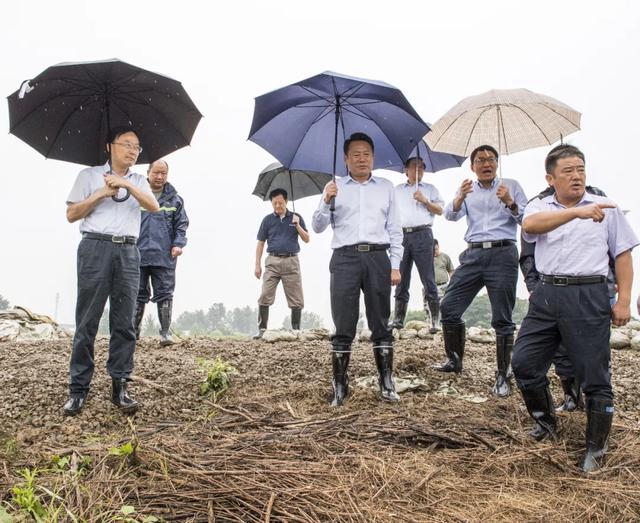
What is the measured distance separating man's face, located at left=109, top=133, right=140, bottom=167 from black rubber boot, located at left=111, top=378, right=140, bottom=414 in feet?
5.64

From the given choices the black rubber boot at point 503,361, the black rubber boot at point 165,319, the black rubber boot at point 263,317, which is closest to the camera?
the black rubber boot at point 503,361

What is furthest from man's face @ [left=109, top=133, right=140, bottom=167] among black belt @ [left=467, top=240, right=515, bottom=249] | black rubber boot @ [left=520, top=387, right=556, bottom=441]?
black rubber boot @ [left=520, top=387, right=556, bottom=441]

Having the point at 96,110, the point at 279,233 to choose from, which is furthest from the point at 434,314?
the point at 96,110

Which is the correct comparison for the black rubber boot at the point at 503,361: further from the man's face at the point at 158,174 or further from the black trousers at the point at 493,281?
the man's face at the point at 158,174

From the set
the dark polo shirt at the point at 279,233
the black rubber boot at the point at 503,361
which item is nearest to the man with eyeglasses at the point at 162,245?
the dark polo shirt at the point at 279,233

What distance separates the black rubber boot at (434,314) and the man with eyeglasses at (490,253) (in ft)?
7.32

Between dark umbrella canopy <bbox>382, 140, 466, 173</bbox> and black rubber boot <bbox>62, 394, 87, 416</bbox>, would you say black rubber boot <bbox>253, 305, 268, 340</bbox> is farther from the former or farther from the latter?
black rubber boot <bbox>62, 394, 87, 416</bbox>

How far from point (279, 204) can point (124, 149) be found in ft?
13.3

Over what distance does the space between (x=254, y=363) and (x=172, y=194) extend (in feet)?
7.94

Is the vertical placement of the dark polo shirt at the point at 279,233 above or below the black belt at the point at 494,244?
above

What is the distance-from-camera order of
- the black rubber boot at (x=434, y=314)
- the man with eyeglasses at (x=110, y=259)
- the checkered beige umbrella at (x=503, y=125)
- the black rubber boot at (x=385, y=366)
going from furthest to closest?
the black rubber boot at (x=434, y=314) < the checkered beige umbrella at (x=503, y=125) < the black rubber boot at (x=385, y=366) < the man with eyeglasses at (x=110, y=259)

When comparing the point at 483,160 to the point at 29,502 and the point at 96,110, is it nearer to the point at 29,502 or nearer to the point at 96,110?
the point at 96,110

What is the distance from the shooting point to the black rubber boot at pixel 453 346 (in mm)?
5246

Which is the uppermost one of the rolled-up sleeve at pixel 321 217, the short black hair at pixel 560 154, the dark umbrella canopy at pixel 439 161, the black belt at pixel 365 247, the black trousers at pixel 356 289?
the dark umbrella canopy at pixel 439 161
